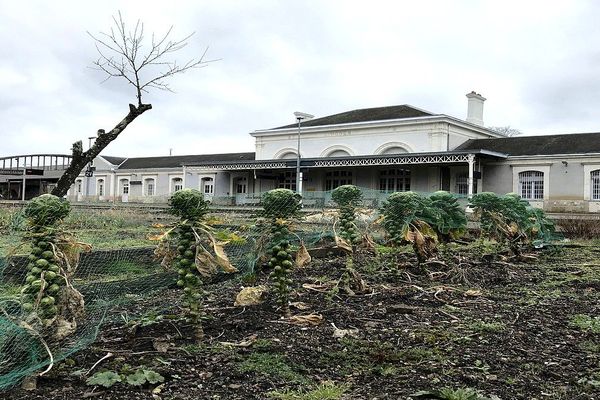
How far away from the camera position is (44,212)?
12.9 ft

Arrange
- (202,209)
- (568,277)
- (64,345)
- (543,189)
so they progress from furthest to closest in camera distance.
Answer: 1. (543,189)
2. (568,277)
3. (202,209)
4. (64,345)

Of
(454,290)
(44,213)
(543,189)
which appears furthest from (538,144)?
(44,213)

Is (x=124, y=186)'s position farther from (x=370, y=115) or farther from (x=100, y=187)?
(x=370, y=115)

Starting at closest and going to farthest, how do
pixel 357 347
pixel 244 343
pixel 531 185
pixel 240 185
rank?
pixel 244 343 → pixel 357 347 → pixel 531 185 → pixel 240 185

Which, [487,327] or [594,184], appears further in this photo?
[594,184]

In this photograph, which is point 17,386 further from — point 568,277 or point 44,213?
point 568,277

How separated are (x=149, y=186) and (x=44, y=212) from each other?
47.2 metres

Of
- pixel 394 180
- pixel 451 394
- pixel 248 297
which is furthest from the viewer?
pixel 394 180

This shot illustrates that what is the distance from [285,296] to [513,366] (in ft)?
7.30

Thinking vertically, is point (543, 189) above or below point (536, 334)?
above

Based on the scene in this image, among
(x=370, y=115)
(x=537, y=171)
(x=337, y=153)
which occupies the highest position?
(x=370, y=115)

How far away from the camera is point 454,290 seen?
7262 millimetres

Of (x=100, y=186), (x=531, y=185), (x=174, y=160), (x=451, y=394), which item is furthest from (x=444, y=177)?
(x=451, y=394)

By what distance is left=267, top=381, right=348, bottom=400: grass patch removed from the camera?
3423 mm
